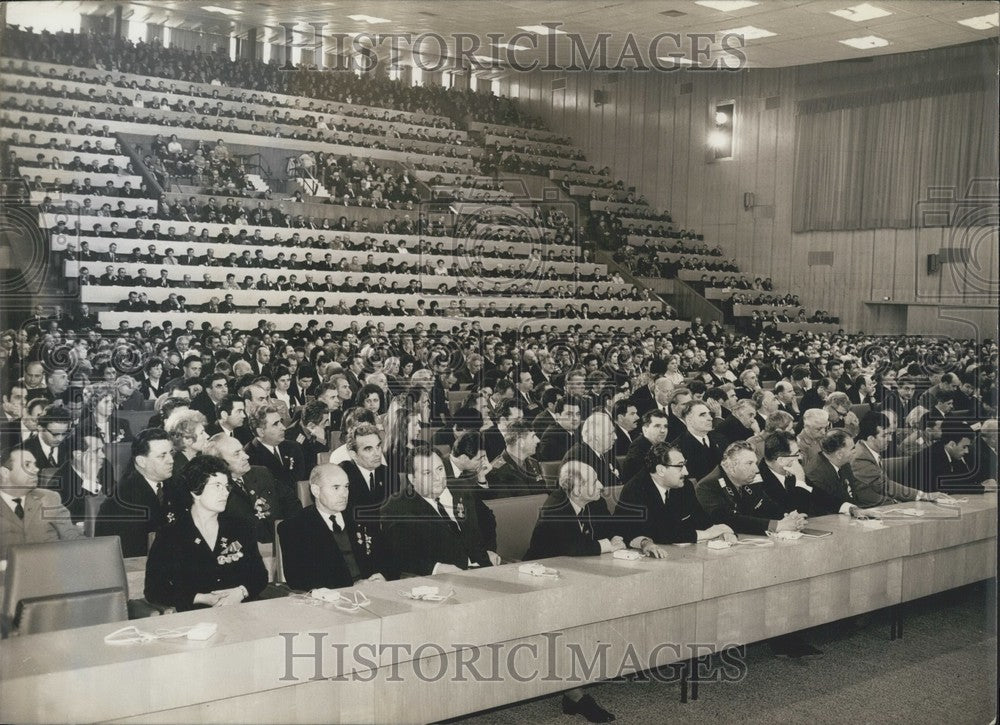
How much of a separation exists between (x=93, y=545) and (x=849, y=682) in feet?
11.2

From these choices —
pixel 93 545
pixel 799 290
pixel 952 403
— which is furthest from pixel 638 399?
pixel 799 290

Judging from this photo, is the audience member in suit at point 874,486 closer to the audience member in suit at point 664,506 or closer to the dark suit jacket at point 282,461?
the audience member in suit at point 664,506

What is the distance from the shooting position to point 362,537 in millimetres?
4172

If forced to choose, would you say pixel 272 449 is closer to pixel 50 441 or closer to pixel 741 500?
pixel 50 441

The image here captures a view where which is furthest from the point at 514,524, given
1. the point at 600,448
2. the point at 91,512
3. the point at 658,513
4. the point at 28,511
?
the point at 28,511

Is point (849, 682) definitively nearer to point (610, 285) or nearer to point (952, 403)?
point (952, 403)

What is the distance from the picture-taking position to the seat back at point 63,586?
10.5 ft

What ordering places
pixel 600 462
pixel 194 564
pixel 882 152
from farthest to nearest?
pixel 882 152 → pixel 600 462 → pixel 194 564

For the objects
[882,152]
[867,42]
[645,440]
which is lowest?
[645,440]

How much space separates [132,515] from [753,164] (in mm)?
12096

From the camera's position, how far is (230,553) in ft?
12.3

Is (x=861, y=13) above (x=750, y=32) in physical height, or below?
below

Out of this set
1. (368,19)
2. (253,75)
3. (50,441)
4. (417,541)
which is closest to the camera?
(417,541)

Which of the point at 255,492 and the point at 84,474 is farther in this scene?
the point at 84,474
